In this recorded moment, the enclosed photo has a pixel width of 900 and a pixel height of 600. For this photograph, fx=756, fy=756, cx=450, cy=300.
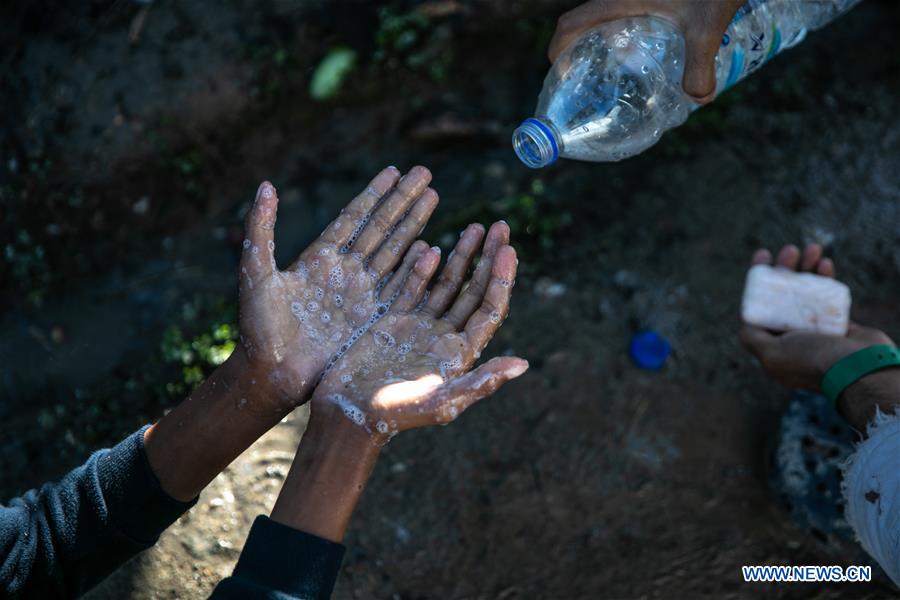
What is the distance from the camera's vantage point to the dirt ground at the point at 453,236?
2.70 metres

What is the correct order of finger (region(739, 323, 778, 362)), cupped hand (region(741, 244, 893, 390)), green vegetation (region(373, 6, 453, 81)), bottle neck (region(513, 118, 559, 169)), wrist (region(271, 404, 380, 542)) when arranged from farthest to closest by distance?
green vegetation (region(373, 6, 453, 81)) < finger (region(739, 323, 778, 362)) < cupped hand (region(741, 244, 893, 390)) < bottle neck (region(513, 118, 559, 169)) < wrist (region(271, 404, 380, 542))

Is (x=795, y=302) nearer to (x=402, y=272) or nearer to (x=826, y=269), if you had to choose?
(x=826, y=269)

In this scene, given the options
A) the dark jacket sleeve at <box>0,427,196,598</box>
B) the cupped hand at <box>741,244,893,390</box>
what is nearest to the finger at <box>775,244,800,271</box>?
the cupped hand at <box>741,244,893,390</box>

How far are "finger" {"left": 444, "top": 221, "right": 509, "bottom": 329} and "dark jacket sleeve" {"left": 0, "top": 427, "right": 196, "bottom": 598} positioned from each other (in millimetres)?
930

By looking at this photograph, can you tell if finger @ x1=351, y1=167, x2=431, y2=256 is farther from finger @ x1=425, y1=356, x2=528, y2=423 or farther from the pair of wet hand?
finger @ x1=425, y1=356, x2=528, y2=423

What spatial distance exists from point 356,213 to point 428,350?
0.52 metres

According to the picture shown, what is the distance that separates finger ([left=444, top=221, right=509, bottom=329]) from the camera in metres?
2.26

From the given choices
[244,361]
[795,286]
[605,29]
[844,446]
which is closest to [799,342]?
[795,286]

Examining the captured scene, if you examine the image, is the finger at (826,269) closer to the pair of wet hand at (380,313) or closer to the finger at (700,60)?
the finger at (700,60)

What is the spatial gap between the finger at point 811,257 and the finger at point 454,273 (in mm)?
1284

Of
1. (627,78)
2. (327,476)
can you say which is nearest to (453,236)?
(627,78)

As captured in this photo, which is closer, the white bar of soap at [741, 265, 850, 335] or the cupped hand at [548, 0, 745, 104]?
the cupped hand at [548, 0, 745, 104]

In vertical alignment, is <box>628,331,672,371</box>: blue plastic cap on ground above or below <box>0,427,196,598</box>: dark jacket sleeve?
below

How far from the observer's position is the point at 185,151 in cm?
338
